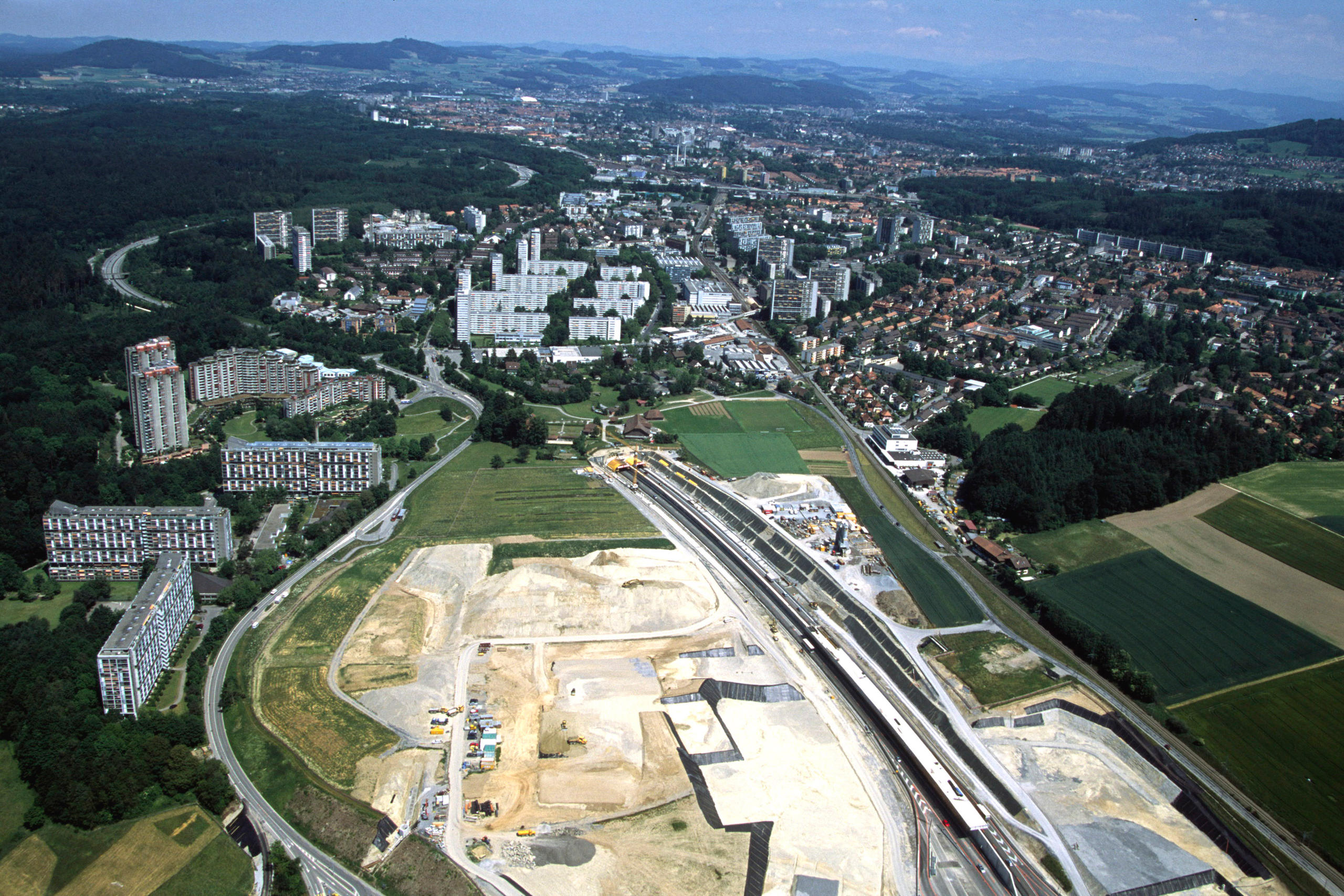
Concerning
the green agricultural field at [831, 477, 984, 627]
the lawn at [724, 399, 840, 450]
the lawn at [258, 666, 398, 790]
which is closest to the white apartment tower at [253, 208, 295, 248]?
the lawn at [724, 399, 840, 450]

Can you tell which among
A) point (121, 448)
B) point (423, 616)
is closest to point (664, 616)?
point (423, 616)

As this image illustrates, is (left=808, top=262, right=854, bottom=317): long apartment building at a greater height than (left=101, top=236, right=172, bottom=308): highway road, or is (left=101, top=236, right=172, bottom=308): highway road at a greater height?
(left=808, top=262, right=854, bottom=317): long apartment building

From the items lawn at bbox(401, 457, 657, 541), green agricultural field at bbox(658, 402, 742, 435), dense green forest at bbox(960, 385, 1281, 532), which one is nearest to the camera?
lawn at bbox(401, 457, 657, 541)

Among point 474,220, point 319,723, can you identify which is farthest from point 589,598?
point 474,220

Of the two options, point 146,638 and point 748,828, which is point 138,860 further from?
point 748,828

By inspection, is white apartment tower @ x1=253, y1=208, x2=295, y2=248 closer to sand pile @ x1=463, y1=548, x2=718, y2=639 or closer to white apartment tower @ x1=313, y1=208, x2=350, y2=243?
white apartment tower @ x1=313, y1=208, x2=350, y2=243

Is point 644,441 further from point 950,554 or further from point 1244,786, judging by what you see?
point 1244,786
